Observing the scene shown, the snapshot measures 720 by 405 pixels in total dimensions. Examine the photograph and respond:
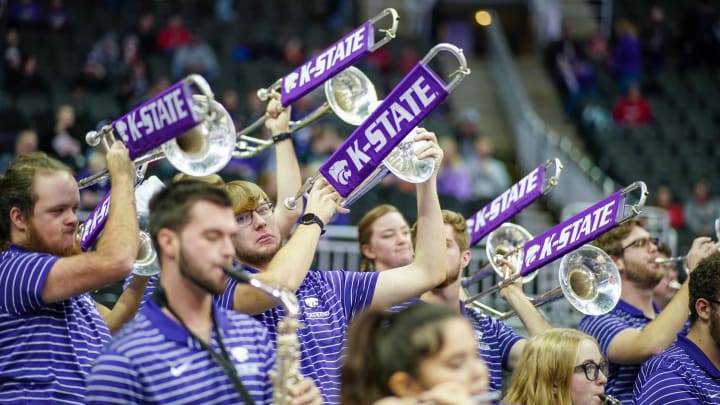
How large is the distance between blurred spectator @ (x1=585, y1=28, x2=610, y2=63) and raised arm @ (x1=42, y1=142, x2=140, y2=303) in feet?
44.8

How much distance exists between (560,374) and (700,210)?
8362 mm

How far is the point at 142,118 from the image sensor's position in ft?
12.2

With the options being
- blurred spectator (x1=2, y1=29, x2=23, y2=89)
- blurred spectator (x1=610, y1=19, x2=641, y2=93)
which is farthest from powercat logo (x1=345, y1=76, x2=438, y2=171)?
blurred spectator (x1=610, y1=19, x2=641, y2=93)

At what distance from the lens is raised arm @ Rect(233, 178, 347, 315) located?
13.1ft

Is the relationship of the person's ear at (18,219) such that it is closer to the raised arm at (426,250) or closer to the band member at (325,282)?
the band member at (325,282)

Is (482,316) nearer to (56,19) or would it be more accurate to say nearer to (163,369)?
(163,369)

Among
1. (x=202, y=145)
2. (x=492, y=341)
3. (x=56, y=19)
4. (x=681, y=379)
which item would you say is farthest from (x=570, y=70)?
(x=202, y=145)

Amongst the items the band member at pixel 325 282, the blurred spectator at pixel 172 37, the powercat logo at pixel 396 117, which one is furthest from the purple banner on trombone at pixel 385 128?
the blurred spectator at pixel 172 37

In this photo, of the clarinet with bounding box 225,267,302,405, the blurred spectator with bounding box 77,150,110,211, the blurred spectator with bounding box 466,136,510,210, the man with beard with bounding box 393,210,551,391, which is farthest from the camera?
the blurred spectator with bounding box 466,136,510,210

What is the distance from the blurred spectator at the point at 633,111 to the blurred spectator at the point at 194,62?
5130 mm

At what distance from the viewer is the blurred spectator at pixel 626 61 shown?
1594cm

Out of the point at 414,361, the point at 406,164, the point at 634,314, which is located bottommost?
the point at 414,361

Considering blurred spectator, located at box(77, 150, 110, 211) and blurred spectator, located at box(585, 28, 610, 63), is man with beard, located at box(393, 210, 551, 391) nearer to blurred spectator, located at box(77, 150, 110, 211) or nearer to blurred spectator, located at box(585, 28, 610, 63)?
blurred spectator, located at box(77, 150, 110, 211)

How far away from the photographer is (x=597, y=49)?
1684cm
